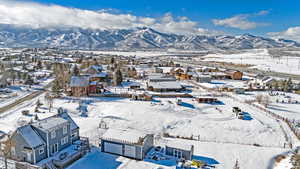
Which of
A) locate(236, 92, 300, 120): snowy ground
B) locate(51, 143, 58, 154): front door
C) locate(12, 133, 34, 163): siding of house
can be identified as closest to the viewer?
locate(12, 133, 34, 163): siding of house

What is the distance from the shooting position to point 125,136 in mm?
17734

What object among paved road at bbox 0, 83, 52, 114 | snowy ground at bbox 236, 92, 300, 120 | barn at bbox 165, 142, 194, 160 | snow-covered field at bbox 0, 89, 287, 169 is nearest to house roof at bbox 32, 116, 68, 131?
snow-covered field at bbox 0, 89, 287, 169

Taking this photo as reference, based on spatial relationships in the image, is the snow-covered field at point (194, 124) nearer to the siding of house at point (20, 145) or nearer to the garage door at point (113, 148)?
the garage door at point (113, 148)

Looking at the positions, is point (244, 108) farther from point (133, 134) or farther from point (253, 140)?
point (133, 134)

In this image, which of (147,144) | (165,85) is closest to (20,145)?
(147,144)

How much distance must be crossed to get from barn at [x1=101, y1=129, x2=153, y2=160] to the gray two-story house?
337 cm

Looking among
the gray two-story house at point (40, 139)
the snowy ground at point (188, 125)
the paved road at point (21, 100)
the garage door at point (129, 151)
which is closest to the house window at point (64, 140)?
the gray two-story house at point (40, 139)

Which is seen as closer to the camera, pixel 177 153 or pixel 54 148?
pixel 54 148

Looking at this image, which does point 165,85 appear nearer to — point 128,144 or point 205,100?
point 205,100

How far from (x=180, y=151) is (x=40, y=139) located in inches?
411

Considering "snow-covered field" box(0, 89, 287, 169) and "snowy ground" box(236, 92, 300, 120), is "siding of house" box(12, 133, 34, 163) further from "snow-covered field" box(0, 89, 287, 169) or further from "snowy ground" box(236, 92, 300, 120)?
"snowy ground" box(236, 92, 300, 120)

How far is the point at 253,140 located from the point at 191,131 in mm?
5937

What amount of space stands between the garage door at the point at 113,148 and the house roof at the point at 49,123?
3927mm

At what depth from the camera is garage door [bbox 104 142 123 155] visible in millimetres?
17359
